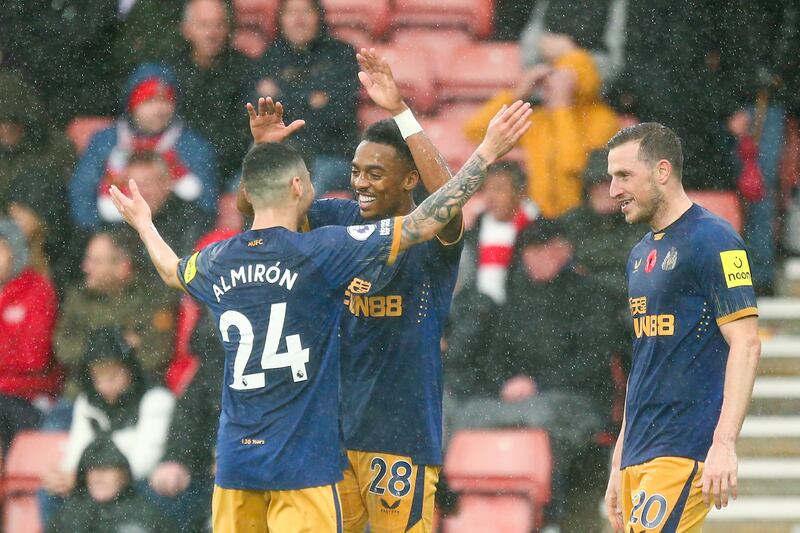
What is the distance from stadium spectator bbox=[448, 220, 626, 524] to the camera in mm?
7840

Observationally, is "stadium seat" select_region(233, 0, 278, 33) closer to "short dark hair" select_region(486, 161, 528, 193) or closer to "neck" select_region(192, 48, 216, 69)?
"neck" select_region(192, 48, 216, 69)

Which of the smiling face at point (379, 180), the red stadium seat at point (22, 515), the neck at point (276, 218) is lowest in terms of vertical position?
the red stadium seat at point (22, 515)

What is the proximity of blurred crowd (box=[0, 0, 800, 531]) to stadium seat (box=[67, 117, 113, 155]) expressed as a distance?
0.17 ft

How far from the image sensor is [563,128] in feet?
27.5

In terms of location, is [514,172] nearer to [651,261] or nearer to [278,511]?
[651,261]

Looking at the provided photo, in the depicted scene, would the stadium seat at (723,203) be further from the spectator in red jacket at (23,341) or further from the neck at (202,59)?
the spectator in red jacket at (23,341)

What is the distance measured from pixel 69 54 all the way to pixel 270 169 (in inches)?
188

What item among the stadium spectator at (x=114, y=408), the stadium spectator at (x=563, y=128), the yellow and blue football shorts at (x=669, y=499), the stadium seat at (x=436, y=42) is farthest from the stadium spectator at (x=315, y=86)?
the yellow and blue football shorts at (x=669, y=499)

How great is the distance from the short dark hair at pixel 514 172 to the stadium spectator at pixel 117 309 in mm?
2291

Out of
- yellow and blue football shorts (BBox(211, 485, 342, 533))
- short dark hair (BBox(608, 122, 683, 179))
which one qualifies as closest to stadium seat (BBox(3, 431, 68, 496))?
yellow and blue football shorts (BBox(211, 485, 342, 533))

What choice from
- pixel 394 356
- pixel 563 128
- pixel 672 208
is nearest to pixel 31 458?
pixel 394 356

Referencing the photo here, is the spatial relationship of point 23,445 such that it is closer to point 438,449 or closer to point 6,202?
point 6,202

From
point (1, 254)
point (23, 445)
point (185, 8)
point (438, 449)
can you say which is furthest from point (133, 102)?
point (438, 449)

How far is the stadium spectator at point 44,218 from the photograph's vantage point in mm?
8578
